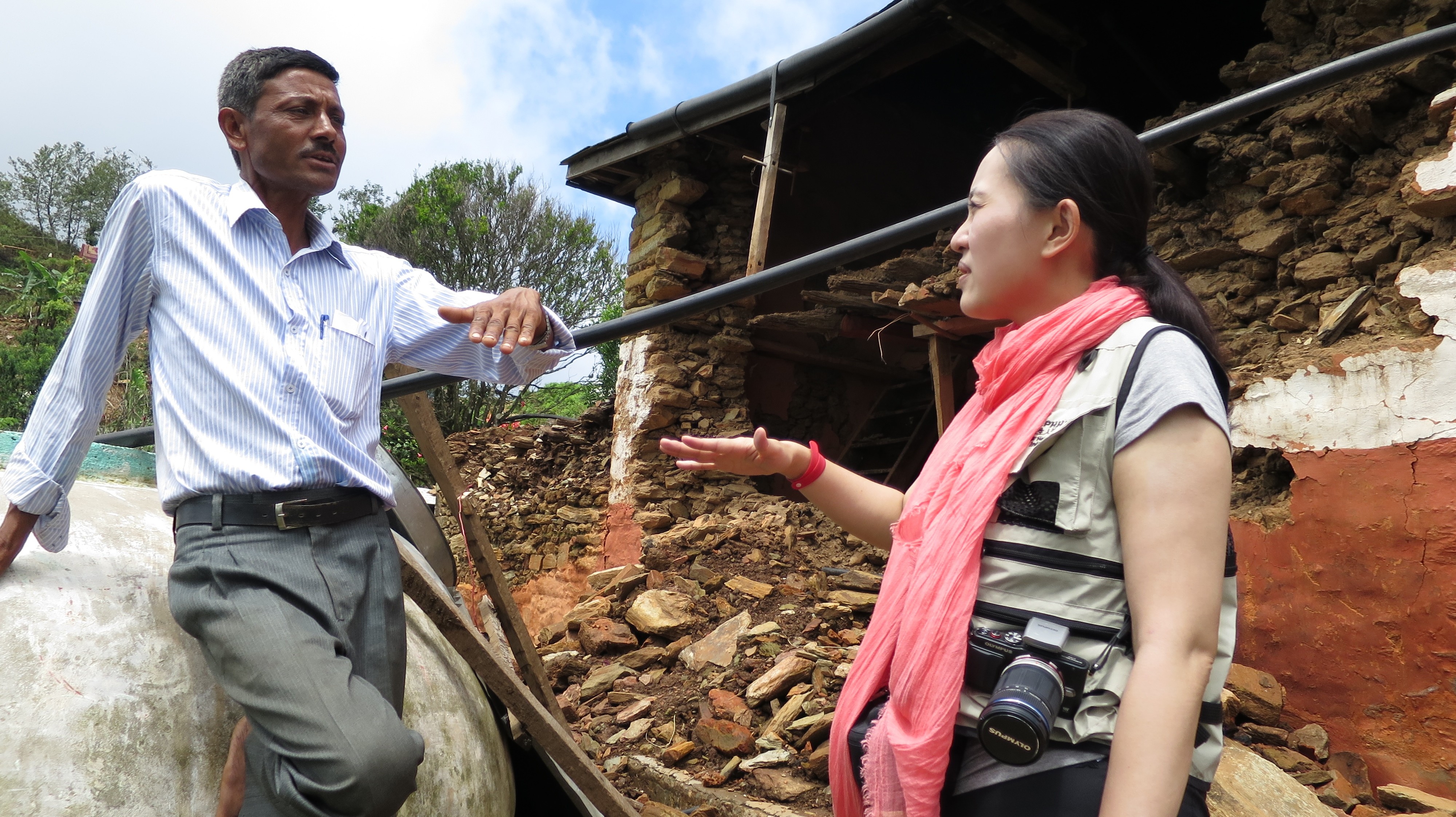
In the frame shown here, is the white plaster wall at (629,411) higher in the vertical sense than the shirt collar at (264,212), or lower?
lower

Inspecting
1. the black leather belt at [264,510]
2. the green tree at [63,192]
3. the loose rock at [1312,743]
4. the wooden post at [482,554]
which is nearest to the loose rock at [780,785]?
the wooden post at [482,554]

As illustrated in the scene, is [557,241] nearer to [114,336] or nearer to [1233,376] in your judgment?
[1233,376]

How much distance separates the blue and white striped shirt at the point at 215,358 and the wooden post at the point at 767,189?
4.20 meters

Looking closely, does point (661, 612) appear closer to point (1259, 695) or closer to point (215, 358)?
point (1259, 695)

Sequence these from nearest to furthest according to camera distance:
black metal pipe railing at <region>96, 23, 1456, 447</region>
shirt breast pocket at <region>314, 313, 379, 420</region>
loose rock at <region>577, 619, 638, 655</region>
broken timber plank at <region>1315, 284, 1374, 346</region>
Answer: shirt breast pocket at <region>314, 313, 379, 420</region>, black metal pipe railing at <region>96, 23, 1456, 447</region>, broken timber plank at <region>1315, 284, 1374, 346</region>, loose rock at <region>577, 619, 638, 655</region>

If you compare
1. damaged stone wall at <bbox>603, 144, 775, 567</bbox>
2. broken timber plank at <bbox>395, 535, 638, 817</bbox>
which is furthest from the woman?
damaged stone wall at <bbox>603, 144, 775, 567</bbox>

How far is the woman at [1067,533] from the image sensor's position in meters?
1.04

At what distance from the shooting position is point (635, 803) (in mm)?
3416

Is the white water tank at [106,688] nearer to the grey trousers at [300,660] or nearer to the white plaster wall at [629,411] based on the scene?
the grey trousers at [300,660]

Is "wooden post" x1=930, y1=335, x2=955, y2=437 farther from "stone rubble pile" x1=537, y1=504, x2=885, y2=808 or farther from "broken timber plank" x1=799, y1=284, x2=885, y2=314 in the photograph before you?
"stone rubble pile" x1=537, y1=504, x2=885, y2=808

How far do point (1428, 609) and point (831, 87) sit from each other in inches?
194

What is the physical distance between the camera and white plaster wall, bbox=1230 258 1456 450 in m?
2.88

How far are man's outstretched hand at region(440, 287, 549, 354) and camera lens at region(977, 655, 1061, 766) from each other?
1063 millimetres

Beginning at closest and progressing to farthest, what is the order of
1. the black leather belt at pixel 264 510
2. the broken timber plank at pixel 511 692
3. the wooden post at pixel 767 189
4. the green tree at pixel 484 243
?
the black leather belt at pixel 264 510, the broken timber plank at pixel 511 692, the wooden post at pixel 767 189, the green tree at pixel 484 243
